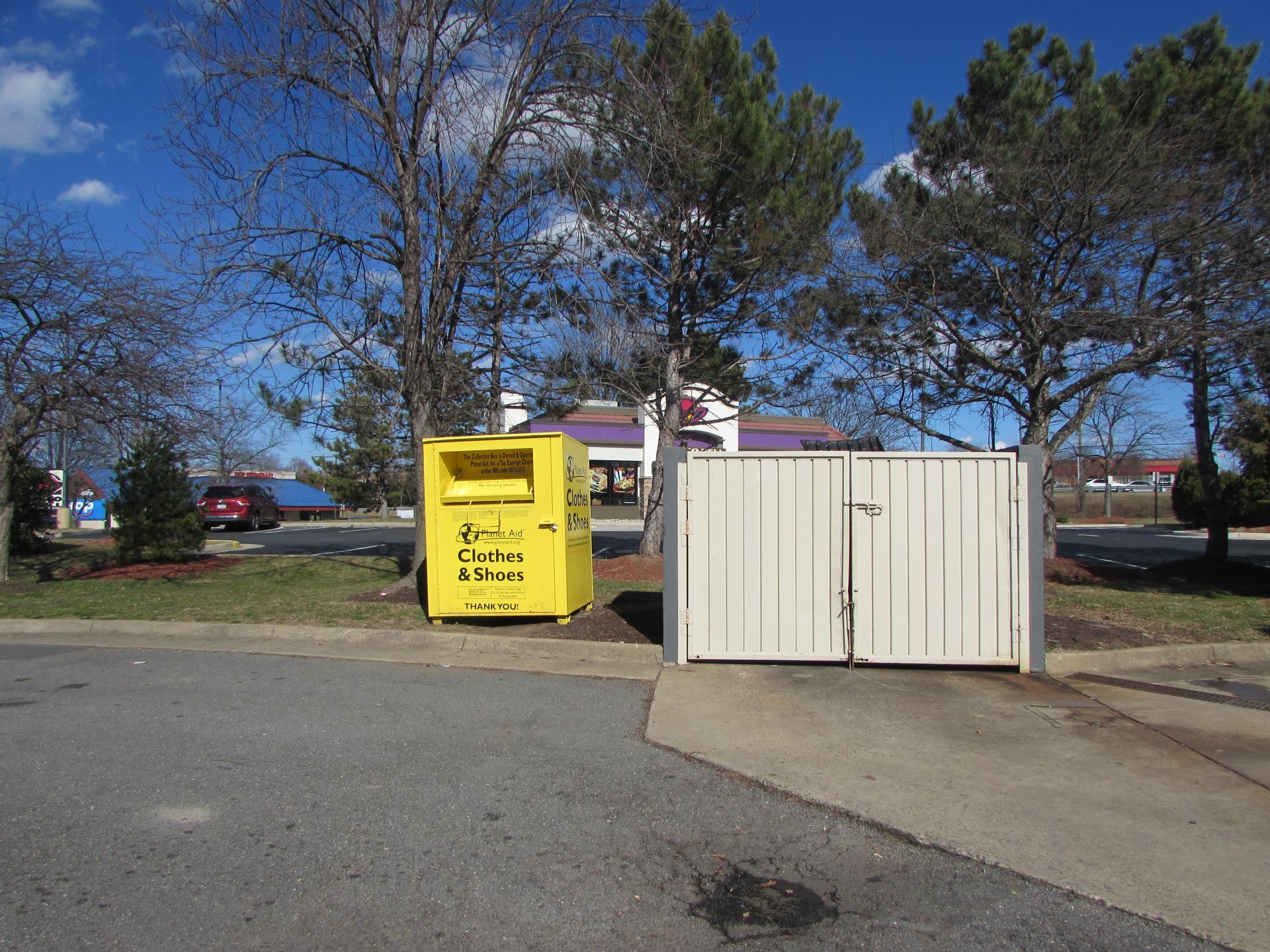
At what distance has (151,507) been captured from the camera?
15180 millimetres

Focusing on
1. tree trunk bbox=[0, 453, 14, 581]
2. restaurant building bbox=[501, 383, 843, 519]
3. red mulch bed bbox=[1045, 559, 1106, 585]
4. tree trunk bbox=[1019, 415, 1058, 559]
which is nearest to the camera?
tree trunk bbox=[0, 453, 14, 581]

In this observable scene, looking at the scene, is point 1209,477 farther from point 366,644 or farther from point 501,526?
point 366,644

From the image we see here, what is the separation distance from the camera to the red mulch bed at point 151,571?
46.0 feet

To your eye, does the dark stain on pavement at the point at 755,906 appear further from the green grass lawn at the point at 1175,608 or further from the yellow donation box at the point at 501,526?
the green grass lawn at the point at 1175,608

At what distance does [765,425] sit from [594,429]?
7494mm

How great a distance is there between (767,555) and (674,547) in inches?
31.6

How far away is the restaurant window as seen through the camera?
37.6 m

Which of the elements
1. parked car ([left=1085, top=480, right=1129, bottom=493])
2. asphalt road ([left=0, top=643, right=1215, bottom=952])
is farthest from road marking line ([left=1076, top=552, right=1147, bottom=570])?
parked car ([left=1085, top=480, right=1129, bottom=493])

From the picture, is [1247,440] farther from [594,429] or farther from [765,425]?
[594,429]

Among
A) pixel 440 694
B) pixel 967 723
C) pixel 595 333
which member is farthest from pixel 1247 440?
pixel 440 694

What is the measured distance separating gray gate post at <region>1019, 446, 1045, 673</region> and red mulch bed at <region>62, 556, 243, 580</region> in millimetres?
12643

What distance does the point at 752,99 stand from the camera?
1298 cm

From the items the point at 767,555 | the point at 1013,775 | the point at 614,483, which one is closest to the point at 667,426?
the point at 767,555

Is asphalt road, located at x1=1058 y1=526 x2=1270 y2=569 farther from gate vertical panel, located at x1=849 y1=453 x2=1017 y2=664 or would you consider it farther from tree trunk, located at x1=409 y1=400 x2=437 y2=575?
tree trunk, located at x1=409 y1=400 x2=437 y2=575
